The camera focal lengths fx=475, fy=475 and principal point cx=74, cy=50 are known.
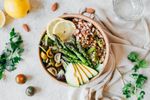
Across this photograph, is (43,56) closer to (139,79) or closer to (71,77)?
(71,77)

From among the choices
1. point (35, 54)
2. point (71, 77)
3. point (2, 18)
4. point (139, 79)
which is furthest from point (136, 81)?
point (2, 18)

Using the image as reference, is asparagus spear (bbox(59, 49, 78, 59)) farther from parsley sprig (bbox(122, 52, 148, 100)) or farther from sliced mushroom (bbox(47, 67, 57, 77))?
parsley sprig (bbox(122, 52, 148, 100))

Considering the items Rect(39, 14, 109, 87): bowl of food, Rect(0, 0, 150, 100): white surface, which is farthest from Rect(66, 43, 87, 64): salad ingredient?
Rect(0, 0, 150, 100): white surface

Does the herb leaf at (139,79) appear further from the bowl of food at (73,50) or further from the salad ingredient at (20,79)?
the salad ingredient at (20,79)

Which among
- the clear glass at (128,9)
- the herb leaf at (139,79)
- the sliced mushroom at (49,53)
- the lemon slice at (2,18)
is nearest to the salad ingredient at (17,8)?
the lemon slice at (2,18)

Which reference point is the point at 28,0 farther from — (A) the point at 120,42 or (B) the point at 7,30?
(A) the point at 120,42
